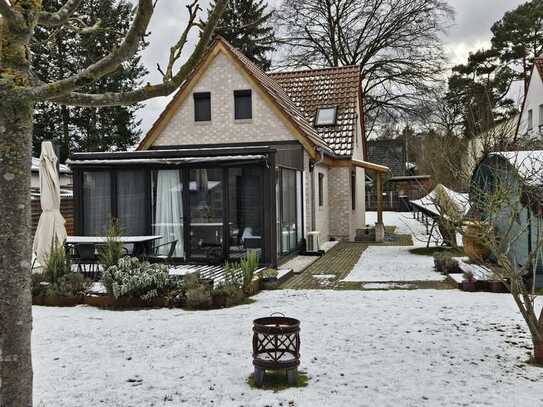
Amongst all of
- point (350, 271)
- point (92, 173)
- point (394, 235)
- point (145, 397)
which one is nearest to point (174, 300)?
point (145, 397)

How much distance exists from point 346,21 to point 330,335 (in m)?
25.6

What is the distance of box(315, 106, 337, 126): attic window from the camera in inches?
771

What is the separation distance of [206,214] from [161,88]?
9.55m

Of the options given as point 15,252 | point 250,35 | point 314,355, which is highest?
point 250,35

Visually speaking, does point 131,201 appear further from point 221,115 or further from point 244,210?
point 221,115

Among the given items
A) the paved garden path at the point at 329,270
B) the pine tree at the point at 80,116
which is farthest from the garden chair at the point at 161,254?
the pine tree at the point at 80,116

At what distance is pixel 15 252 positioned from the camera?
3.41m

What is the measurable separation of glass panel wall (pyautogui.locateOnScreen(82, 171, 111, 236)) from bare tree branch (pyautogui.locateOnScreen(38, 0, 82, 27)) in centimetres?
949

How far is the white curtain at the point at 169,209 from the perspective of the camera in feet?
43.1

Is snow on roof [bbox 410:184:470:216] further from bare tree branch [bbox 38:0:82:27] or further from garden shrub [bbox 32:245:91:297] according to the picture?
garden shrub [bbox 32:245:91:297]

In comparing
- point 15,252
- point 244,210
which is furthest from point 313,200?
point 15,252

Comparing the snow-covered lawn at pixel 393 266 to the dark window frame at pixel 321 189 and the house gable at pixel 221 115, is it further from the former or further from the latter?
the house gable at pixel 221 115

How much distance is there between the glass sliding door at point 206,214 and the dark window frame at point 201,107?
3.76 meters

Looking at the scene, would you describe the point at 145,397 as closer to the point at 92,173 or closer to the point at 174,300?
the point at 174,300
